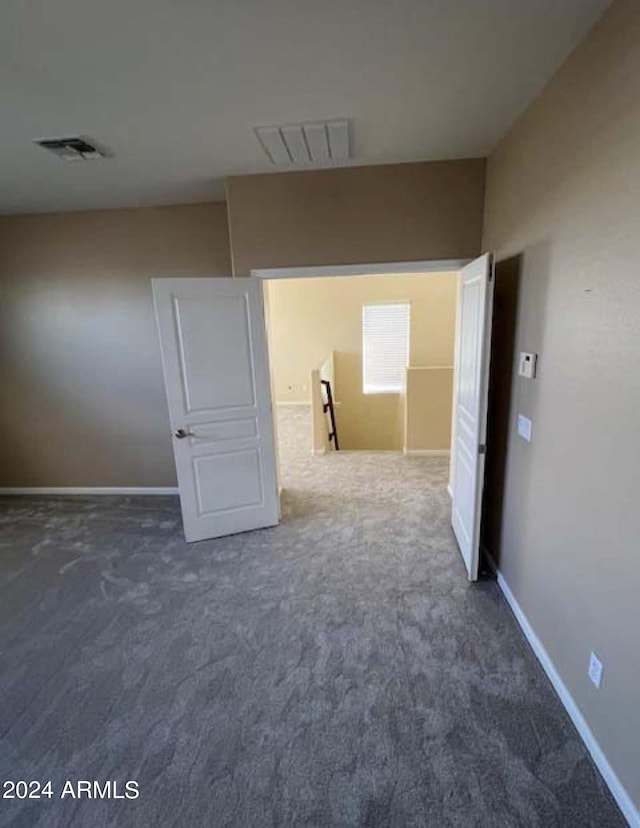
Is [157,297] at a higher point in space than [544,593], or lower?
higher

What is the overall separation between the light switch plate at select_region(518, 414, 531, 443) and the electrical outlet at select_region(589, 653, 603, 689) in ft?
3.12

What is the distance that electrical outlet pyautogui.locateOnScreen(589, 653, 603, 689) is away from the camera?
1.41m

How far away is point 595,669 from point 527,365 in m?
1.31

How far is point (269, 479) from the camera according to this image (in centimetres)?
313

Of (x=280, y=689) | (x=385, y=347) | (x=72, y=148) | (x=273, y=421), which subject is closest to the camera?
(x=280, y=689)

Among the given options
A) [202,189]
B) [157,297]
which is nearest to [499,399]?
[157,297]

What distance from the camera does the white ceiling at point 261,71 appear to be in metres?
1.33

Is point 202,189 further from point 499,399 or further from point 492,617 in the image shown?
point 492,617

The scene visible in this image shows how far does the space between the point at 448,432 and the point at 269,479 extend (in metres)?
2.58

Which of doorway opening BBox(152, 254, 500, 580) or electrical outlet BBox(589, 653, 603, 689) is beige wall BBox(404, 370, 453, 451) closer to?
doorway opening BBox(152, 254, 500, 580)

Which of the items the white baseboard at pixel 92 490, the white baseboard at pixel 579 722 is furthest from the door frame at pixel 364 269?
the white baseboard at pixel 92 490

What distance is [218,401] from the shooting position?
9.48 feet

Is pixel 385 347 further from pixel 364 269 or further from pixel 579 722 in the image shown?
pixel 579 722

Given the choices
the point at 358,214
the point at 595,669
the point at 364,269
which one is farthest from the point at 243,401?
the point at 595,669
